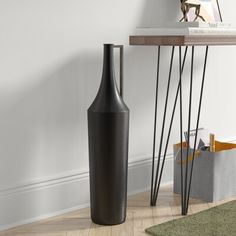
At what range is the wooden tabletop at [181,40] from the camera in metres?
2.34

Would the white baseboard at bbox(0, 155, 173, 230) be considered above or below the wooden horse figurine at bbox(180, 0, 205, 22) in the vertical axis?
below

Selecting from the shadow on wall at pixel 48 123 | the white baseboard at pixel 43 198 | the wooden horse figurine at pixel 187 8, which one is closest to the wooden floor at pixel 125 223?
the white baseboard at pixel 43 198

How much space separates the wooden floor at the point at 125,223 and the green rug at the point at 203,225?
63 millimetres

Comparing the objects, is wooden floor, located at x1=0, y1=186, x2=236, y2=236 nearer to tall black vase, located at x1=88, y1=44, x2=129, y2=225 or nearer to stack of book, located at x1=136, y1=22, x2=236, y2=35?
tall black vase, located at x1=88, y1=44, x2=129, y2=225

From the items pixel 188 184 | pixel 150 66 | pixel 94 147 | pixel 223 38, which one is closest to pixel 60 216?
pixel 94 147

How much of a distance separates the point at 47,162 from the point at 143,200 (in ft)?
1.77

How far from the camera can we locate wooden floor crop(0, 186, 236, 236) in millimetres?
2273

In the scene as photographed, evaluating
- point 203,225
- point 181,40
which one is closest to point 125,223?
point 203,225

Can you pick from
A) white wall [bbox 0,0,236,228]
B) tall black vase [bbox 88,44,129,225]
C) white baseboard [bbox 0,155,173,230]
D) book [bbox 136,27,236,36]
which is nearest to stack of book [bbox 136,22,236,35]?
book [bbox 136,27,236,36]

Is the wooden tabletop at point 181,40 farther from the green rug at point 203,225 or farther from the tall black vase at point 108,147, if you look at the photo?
the green rug at point 203,225

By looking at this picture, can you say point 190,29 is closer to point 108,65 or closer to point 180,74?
point 180,74

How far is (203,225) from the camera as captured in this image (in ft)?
7.64

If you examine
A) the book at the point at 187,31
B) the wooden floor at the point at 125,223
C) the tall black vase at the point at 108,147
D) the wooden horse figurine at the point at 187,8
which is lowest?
the wooden floor at the point at 125,223

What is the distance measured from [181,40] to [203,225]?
2.50 ft
